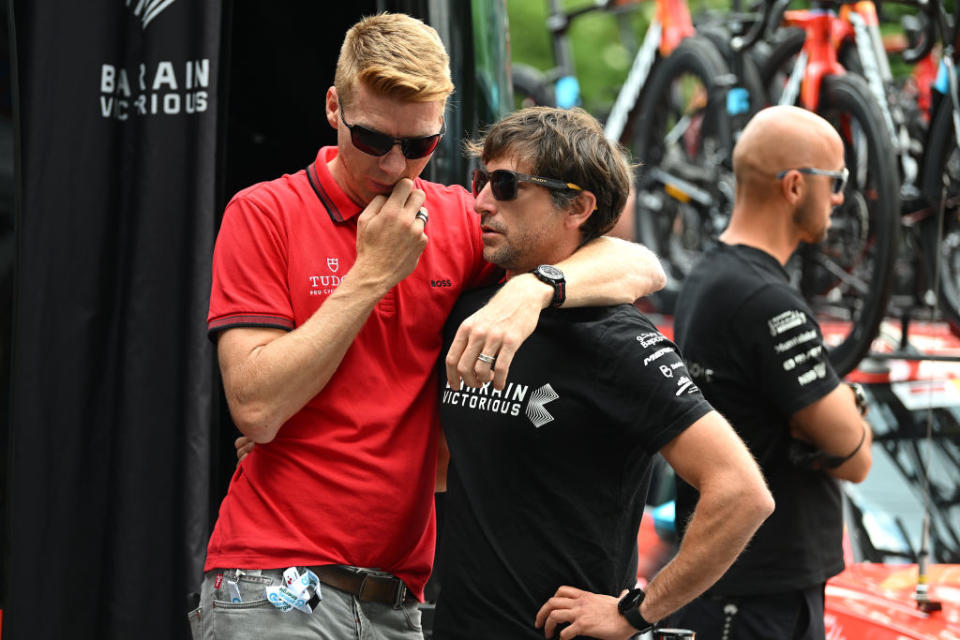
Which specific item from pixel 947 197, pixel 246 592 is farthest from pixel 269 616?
pixel 947 197

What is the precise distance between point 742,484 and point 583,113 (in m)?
0.88

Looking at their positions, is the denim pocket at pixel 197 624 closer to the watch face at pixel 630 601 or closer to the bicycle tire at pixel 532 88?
the watch face at pixel 630 601

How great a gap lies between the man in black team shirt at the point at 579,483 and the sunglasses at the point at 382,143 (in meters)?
0.43

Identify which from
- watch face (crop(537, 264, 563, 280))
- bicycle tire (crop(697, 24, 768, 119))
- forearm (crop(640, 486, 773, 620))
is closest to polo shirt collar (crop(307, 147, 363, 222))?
watch face (crop(537, 264, 563, 280))

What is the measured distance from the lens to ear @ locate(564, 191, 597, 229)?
100 inches

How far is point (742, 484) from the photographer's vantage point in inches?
88.0

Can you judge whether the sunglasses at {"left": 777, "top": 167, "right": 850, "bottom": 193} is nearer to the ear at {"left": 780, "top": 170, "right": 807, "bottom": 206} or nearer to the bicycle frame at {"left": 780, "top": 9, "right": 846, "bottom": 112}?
→ the ear at {"left": 780, "top": 170, "right": 807, "bottom": 206}

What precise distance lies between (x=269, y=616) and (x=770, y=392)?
1.46 m

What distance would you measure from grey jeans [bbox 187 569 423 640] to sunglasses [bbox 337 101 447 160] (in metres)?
0.84

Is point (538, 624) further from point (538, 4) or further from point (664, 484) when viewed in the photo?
point (538, 4)

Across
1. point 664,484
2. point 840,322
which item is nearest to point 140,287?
point 664,484

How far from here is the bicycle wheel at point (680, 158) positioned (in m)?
8.25

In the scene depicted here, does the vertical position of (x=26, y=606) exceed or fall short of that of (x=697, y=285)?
it falls short

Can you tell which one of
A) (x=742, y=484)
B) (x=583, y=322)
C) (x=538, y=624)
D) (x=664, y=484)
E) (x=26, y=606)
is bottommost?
(x=664, y=484)
